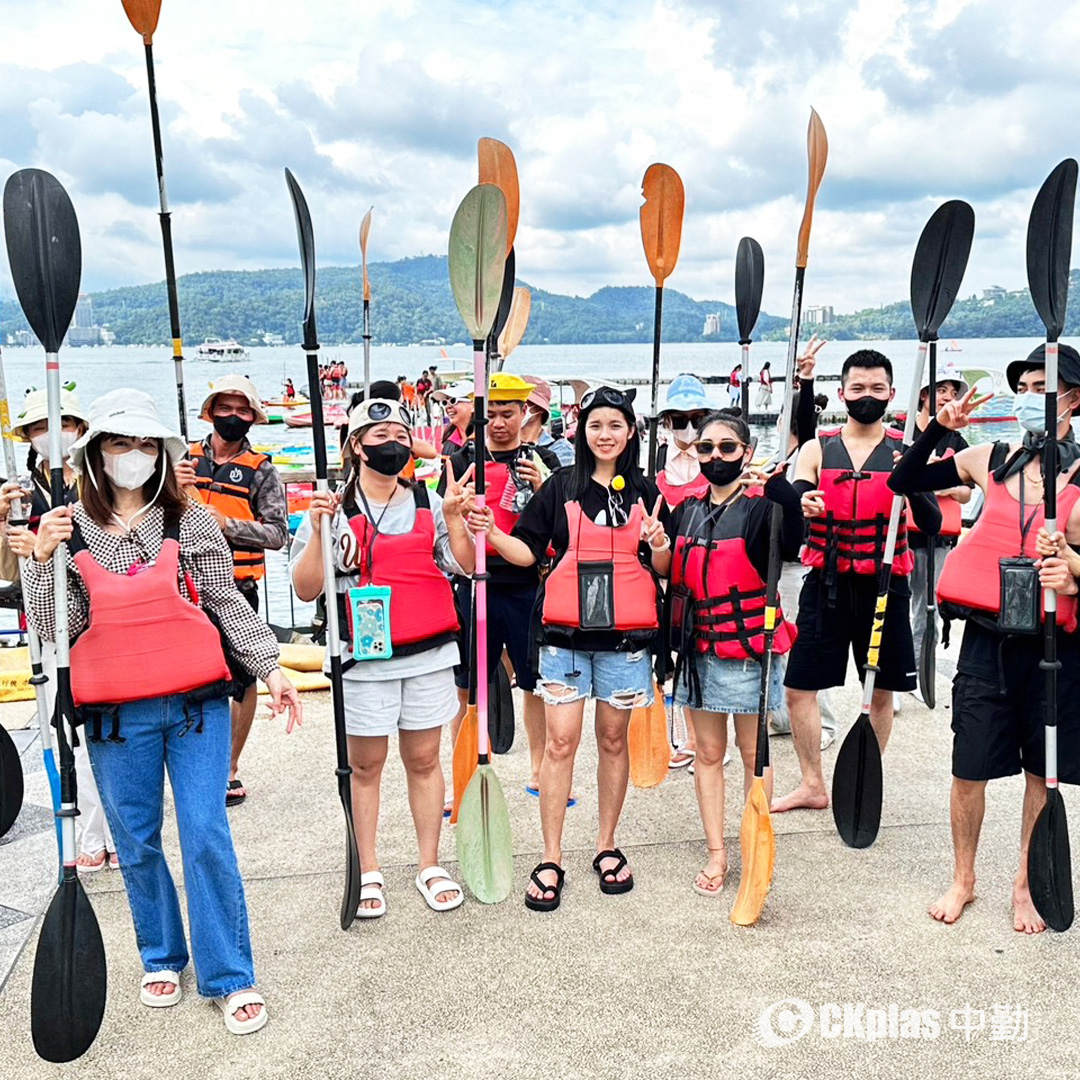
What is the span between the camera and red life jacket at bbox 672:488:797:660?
373 centimetres

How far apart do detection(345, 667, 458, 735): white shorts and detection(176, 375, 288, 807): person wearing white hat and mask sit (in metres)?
0.93

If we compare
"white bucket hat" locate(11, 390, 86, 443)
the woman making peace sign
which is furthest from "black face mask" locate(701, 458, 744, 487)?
"white bucket hat" locate(11, 390, 86, 443)

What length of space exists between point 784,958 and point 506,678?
2035 millimetres

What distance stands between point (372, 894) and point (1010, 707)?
7.85 feet

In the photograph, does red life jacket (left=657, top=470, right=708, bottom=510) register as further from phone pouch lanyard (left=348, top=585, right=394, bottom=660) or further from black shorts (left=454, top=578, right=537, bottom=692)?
phone pouch lanyard (left=348, top=585, right=394, bottom=660)

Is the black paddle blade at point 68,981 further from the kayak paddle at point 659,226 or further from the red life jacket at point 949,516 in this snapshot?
the red life jacket at point 949,516

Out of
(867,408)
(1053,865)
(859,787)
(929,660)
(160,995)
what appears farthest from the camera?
(929,660)

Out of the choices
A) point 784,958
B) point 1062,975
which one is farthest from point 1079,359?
point 784,958

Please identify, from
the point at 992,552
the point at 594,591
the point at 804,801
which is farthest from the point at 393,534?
the point at 804,801

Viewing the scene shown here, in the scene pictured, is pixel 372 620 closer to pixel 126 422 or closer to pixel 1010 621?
pixel 126 422

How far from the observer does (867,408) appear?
14.0 ft

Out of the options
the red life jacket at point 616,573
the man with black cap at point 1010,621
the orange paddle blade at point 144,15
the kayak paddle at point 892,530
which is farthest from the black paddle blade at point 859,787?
the orange paddle blade at point 144,15

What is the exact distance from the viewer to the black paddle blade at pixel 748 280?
507cm

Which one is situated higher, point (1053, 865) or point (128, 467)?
point (128, 467)
